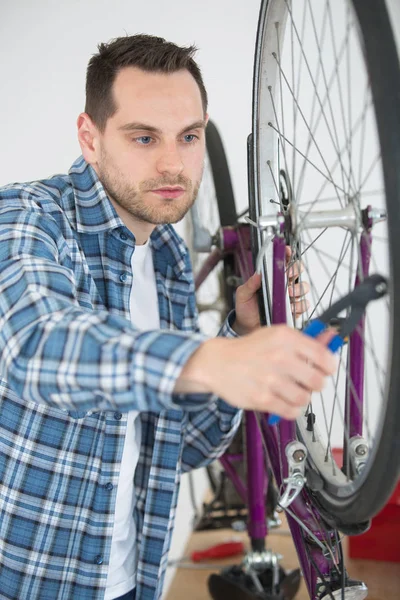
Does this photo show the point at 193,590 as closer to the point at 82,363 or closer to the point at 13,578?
the point at 13,578

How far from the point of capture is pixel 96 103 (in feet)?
3.64

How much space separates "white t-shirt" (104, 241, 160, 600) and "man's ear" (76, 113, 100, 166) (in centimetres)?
18

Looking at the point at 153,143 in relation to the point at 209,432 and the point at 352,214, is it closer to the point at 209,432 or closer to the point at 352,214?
the point at 352,214

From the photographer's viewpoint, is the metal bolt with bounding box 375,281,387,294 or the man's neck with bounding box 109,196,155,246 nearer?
the metal bolt with bounding box 375,281,387,294

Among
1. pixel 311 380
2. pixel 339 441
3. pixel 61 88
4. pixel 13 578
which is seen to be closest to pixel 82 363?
pixel 311 380

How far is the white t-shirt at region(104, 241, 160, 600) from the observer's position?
1.16 metres

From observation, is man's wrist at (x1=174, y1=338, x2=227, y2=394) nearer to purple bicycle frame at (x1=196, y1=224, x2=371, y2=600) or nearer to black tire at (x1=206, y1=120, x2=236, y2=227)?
purple bicycle frame at (x1=196, y1=224, x2=371, y2=600)

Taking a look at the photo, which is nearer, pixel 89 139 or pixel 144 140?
pixel 144 140

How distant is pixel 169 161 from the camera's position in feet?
3.36

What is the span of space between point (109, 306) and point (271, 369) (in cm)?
55

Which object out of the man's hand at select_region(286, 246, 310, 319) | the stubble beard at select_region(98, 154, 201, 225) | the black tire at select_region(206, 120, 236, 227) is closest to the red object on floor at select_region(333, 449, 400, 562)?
the black tire at select_region(206, 120, 236, 227)

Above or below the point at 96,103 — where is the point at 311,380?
below

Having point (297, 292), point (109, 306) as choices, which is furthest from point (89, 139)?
point (297, 292)

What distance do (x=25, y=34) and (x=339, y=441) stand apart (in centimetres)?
162
